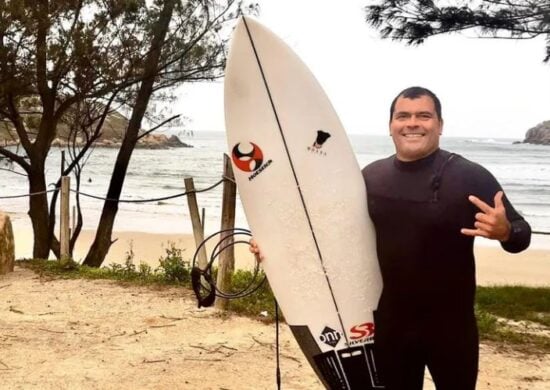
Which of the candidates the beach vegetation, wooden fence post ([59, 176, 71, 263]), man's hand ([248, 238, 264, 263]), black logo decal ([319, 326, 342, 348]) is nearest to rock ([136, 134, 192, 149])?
wooden fence post ([59, 176, 71, 263])

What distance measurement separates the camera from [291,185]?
99.8 inches

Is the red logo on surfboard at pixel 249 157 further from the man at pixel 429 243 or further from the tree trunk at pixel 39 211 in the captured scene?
the tree trunk at pixel 39 211

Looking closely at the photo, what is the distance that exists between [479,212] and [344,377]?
106 centimetres

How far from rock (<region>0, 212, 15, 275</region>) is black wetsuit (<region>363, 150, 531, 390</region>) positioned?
4880mm

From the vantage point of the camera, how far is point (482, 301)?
516cm

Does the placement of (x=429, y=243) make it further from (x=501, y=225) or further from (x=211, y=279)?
(x=211, y=279)

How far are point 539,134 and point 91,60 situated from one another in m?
64.3

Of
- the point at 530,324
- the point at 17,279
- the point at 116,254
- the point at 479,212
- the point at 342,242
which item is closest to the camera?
the point at 479,212

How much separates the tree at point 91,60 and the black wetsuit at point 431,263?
5.40 m

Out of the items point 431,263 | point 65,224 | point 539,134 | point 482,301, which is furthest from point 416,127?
point 539,134

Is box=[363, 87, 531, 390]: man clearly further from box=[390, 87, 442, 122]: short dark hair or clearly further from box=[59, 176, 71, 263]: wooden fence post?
box=[59, 176, 71, 263]: wooden fence post

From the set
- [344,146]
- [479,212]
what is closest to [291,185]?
[344,146]

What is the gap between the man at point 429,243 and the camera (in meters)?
1.75

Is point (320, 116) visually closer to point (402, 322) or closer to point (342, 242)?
point (342, 242)
